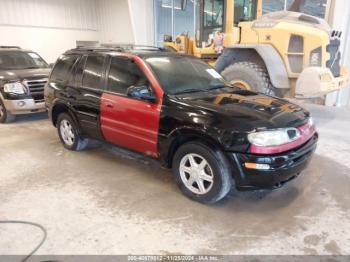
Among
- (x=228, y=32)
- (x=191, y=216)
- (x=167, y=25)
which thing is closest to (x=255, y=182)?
(x=191, y=216)

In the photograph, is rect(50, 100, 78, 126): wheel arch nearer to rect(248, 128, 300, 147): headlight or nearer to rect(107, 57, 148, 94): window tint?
rect(107, 57, 148, 94): window tint

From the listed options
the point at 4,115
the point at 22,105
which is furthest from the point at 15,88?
the point at 4,115

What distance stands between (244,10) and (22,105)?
5.42 metres

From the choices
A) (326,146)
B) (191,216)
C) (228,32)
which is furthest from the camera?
(228,32)

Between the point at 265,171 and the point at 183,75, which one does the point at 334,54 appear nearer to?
the point at 183,75

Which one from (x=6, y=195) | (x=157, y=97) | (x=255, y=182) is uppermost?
(x=157, y=97)

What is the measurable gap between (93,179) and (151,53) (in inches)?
67.3

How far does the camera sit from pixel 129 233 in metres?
2.56

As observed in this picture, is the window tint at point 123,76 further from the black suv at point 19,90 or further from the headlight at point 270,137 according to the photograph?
the black suv at point 19,90

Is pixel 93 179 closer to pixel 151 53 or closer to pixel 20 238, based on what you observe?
pixel 20 238

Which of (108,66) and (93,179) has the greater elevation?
(108,66)

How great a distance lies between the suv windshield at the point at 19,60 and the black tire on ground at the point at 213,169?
232 inches

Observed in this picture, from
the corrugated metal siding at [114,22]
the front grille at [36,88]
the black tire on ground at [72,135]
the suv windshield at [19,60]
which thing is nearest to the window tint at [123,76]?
the black tire on ground at [72,135]

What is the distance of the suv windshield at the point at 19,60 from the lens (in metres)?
7.06
